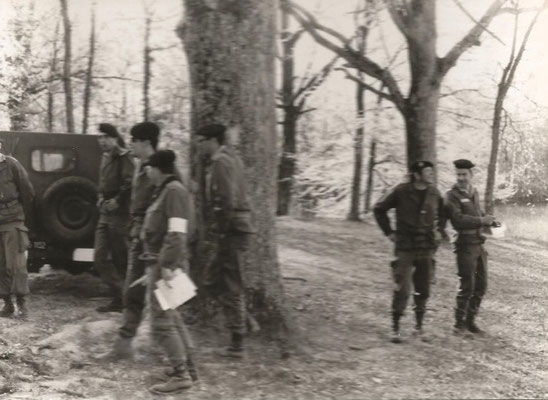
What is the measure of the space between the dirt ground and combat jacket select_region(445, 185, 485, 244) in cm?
98

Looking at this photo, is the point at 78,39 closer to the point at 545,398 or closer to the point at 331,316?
the point at 331,316

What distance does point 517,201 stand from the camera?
7977 millimetres

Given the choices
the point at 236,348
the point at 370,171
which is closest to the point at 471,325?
the point at 236,348

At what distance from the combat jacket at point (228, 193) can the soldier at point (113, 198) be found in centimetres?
188

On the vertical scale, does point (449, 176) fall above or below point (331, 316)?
above

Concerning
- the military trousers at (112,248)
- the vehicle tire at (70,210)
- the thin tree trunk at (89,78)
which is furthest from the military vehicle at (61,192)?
the thin tree trunk at (89,78)

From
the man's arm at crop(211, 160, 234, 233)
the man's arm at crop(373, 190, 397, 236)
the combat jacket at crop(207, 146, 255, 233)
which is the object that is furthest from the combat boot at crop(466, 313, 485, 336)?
the man's arm at crop(211, 160, 234, 233)

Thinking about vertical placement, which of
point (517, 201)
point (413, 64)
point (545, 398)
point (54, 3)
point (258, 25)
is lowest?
point (545, 398)

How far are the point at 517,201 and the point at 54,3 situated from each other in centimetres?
870

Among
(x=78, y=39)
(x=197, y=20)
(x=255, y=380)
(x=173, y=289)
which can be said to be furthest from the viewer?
(x=78, y=39)

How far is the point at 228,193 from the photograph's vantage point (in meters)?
4.74

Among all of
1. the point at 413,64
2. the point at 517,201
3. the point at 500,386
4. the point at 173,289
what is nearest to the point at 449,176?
the point at 413,64

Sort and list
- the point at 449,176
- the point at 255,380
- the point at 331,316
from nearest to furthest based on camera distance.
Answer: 1. the point at 255,380
2. the point at 331,316
3. the point at 449,176

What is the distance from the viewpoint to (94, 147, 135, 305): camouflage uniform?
6.43 meters
